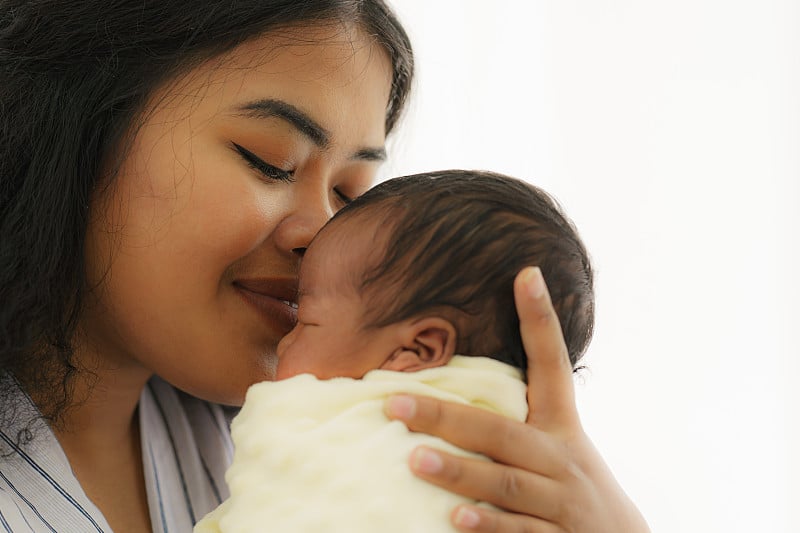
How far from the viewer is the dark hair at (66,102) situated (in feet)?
3.80

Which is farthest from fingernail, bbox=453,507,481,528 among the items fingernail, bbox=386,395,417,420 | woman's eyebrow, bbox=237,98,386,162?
woman's eyebrow, bbox=237,98,386,162

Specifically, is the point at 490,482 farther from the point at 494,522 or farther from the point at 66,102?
the point at 66,102

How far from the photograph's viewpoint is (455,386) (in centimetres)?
92

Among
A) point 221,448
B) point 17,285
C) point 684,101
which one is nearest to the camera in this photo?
point 17,285

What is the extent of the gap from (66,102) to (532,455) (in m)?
0.76

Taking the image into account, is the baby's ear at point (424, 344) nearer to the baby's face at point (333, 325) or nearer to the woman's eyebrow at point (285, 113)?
the baby's face at point (333, 325)

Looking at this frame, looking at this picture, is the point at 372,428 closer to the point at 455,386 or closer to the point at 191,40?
the point at 455,386

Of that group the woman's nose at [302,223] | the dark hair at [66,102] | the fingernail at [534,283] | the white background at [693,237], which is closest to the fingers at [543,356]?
the fingernail at [534,283]

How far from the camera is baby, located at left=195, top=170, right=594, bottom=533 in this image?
85 centimetres

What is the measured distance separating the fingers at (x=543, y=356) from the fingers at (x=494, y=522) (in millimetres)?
114

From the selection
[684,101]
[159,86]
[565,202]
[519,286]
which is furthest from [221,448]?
[684,101]

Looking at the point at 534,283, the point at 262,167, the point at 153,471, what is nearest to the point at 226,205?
the point at 262,167

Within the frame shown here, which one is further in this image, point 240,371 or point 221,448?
point 221,448

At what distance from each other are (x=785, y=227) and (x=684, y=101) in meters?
0.38
